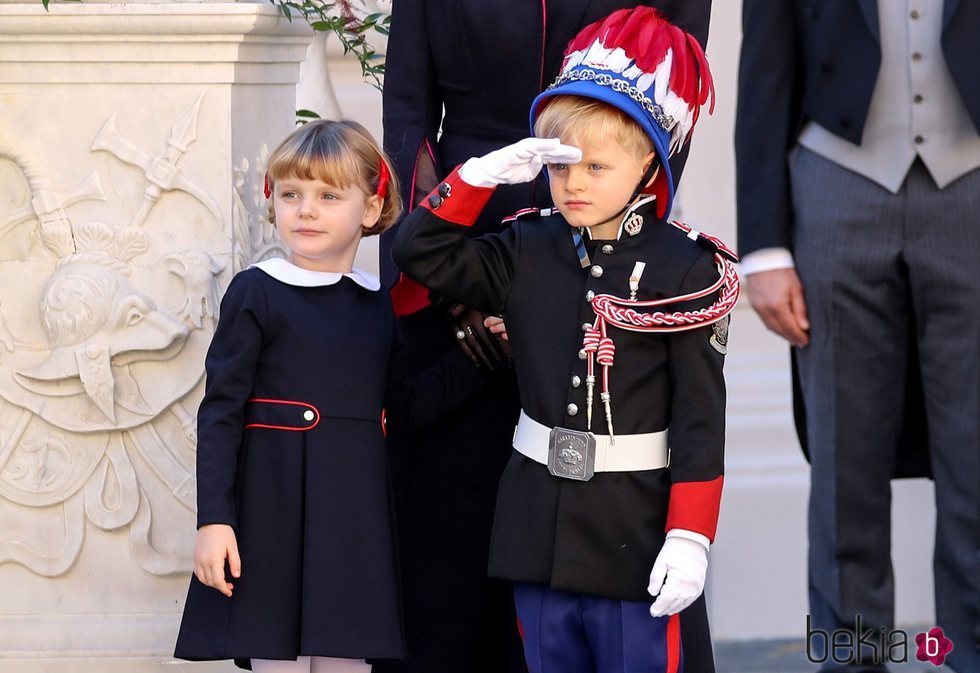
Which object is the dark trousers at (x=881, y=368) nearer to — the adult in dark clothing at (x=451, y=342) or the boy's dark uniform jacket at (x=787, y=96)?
the boy's dark uniform jacket at (x=787, y=96)

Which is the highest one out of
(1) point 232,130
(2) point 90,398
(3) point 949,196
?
(1) point 232,130

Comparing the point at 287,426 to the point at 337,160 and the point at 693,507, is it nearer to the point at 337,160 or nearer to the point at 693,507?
the point at 337,160

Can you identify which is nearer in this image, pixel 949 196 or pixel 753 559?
pixel 949 196

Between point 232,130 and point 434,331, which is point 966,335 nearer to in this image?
point 434,331

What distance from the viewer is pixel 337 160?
3080mm

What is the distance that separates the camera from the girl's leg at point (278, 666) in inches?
120

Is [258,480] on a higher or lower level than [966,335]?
lower

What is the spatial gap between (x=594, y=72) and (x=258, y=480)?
3.00 feet

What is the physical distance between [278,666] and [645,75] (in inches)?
47.7

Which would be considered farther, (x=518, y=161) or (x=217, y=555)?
(x=217, y=555)

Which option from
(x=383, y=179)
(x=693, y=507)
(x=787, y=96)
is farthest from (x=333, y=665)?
(x=787, y=96)

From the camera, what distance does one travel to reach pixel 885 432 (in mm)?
3057

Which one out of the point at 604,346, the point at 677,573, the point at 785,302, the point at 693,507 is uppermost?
the point at 785,302

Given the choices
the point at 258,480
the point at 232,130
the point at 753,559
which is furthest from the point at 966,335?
the point at 753,559
